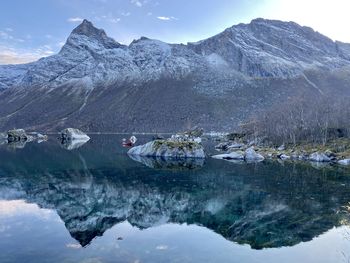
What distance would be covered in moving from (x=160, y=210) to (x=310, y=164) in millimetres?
68154

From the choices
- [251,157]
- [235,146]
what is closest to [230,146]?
[235,146]

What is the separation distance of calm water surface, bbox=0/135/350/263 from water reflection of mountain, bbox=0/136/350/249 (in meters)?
0.15

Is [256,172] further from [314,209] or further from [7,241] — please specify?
[7,241]

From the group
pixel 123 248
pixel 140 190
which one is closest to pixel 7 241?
pixel 123 248

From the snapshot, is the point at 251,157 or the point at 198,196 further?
the point at 251,157

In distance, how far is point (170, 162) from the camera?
377 feet

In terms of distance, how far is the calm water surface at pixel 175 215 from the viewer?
126ft

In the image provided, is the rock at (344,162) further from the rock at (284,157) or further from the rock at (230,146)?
the rock at (230,146)

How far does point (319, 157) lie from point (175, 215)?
8089cm

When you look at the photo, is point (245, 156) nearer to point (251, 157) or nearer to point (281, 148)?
point (251, 157)

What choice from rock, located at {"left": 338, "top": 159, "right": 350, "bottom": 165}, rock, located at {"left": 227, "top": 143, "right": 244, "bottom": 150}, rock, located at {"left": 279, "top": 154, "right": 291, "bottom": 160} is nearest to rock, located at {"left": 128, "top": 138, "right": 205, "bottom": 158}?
rock, located at {"left": 279, "top": 154, "right": 291, "bottom": 160}

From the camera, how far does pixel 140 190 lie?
71.6 metres

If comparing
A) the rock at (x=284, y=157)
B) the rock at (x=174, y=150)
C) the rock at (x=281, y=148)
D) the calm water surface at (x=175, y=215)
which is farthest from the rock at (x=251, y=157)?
the rock at (x=281, y=148)

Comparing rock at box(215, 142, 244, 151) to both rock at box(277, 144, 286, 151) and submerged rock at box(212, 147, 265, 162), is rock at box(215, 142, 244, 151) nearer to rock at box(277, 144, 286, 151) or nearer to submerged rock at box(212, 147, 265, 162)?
rock at box(277, 144, 286, 151)
